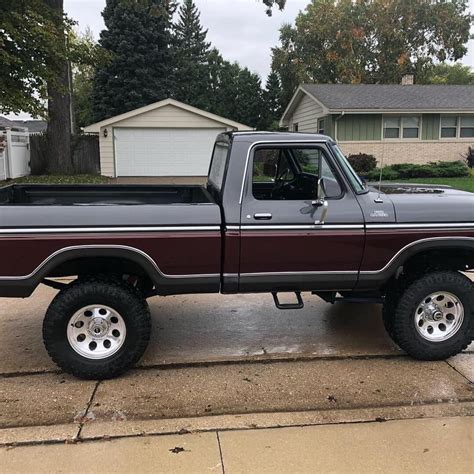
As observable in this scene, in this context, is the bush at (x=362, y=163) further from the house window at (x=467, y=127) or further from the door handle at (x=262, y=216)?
the door handle at (x=262, y=216)

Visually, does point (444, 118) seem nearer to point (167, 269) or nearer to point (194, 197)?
point (194, 197)

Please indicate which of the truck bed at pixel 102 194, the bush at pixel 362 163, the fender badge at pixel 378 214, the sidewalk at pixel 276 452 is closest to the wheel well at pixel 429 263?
the fender badge at pixel 378 214

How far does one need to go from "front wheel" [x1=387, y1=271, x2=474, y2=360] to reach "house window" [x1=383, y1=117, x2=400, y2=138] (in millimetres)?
20132

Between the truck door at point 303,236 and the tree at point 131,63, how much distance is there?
1298 inches

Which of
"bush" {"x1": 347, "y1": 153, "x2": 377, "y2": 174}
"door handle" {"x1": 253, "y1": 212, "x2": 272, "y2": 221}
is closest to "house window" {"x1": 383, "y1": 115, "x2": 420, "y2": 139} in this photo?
"bush" {"x1": 347, "y1": 153, "x2": 377, "y2": 174}

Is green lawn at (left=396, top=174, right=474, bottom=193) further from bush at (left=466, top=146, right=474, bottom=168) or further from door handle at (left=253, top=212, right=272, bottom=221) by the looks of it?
door handle at (left=253, top=212, right=272, bottom=221)

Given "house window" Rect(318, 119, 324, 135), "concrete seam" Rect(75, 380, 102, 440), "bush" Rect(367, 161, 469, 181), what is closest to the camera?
"concrete seam" Rect(75, 380, 102, 440)

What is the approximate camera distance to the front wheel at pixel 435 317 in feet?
14.9

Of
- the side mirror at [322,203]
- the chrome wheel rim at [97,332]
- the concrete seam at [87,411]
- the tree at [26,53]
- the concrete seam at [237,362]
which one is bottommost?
the concrete seam at [87,411]

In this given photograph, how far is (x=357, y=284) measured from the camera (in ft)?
14.8

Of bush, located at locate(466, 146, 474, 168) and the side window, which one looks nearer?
the side window

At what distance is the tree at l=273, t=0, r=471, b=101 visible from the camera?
40.9 m

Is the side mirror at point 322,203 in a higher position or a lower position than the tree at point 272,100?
lower

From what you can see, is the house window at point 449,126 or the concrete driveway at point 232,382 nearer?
the concrete driveway at point 232,382
